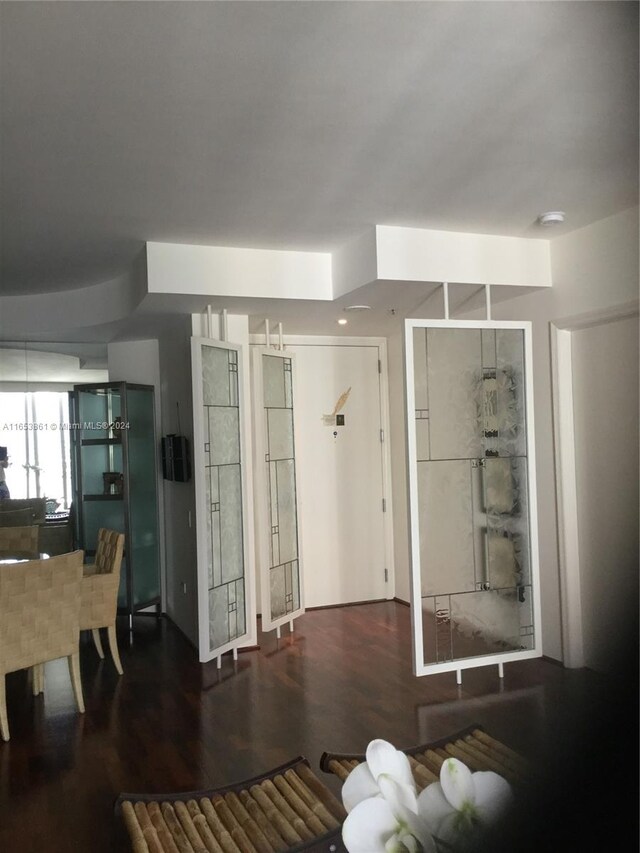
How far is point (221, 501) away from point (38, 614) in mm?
1321

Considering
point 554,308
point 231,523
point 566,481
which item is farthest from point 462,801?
point 231,523

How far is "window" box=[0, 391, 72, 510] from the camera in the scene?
19.1 ft

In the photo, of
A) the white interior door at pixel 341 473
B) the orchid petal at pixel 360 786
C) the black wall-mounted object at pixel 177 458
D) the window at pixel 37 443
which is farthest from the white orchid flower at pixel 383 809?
the window at pixel 37 443

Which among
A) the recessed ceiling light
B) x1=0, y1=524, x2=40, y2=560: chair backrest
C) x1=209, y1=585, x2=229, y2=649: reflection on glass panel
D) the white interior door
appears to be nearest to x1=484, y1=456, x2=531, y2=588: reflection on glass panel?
the recessed ceiling light

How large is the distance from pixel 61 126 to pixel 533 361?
3.03 m

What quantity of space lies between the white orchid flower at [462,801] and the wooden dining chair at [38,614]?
334cm

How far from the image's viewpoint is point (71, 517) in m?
5.82

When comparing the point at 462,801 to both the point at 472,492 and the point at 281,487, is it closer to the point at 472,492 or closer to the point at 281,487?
the point at 472,492

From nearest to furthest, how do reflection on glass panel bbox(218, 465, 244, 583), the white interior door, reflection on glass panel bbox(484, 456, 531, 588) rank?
reflection on glass panel bbox(484, 456, 531, 588) < reflection on glass panel bbox(218, 465, 244, 583) < the white interior door

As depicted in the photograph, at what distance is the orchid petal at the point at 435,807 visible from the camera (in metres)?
0.54

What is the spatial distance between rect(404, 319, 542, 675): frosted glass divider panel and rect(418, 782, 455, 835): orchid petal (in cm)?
328

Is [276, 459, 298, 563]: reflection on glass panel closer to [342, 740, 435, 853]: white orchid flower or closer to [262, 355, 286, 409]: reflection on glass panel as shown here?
[262, 355, 286, 409]: reflection on glass panel

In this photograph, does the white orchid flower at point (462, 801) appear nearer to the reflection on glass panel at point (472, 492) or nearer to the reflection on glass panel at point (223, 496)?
the reflection on glass panel at point (472, 492)

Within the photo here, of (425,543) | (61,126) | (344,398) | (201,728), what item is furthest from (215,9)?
(344,398)
